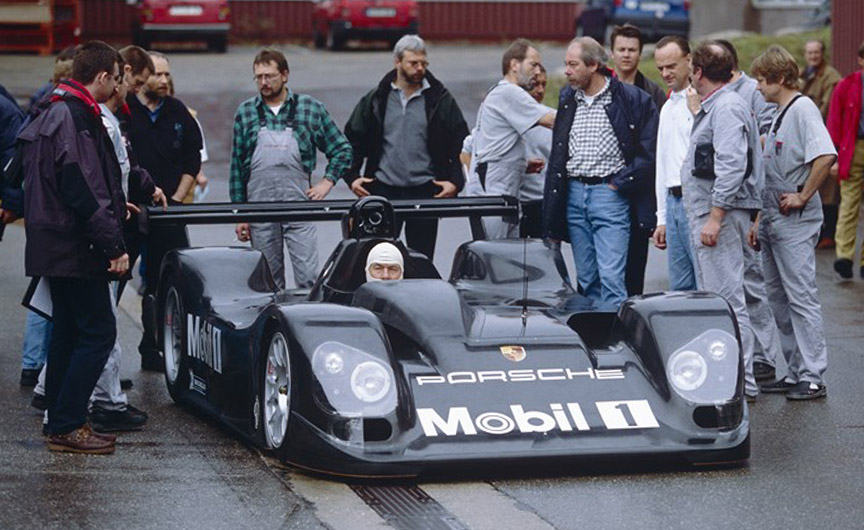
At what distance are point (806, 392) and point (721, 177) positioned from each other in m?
1.32

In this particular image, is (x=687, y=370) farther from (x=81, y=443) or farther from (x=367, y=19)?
(x=367, y=19)

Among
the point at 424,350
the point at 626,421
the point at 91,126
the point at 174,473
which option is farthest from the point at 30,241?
the point at 626,421

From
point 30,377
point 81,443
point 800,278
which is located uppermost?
point 800,278

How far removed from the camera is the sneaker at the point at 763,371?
10.2 meters

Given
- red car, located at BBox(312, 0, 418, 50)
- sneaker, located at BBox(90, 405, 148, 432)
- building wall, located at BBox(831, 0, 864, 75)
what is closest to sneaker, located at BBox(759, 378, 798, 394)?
sneaker, located at BBox(90, 405, 148, 432)

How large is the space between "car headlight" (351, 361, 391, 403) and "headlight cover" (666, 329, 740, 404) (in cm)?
129

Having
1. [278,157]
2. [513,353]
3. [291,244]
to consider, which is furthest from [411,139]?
[513,353]

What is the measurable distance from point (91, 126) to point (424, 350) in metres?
1.84

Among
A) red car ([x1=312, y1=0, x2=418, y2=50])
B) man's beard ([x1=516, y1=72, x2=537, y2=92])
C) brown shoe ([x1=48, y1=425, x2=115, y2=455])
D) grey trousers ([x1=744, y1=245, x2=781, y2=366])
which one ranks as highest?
man's beard ([x1=516, y1=72, x2=537, y2=92])

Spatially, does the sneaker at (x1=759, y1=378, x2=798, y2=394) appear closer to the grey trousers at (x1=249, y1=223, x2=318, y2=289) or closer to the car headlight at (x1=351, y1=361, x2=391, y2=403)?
the grey trousers at (x1=249, y1=223, x2=318, y2=289)

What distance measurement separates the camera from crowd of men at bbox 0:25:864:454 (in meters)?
8.38

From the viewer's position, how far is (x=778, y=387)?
9969 millimetres

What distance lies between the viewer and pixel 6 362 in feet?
35.9

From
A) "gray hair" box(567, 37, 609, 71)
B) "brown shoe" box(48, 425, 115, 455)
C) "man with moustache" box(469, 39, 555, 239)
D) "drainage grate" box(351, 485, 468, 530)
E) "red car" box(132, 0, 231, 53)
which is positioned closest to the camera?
"drainage grate" box(351, 485, 468, 530)
